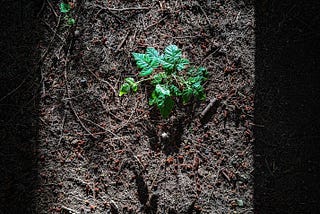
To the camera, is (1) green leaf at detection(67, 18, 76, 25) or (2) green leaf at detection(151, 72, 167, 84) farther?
(1) green leaf at detection(67, 18, 76, 25)

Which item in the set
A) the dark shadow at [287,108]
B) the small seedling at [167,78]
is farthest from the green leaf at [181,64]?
the dark shadow at [287,108]

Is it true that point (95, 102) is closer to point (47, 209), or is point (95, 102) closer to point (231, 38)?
point (47, 209)

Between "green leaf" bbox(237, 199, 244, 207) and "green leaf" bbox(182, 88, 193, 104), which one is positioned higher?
"green leaf" bbox(182, 88, 193, 104)

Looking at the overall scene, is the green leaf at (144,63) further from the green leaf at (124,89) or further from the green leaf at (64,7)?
the green leaf at (64,7)

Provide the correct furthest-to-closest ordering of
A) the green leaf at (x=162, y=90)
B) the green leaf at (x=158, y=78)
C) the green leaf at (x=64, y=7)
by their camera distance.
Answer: the green leaf at (x=64, y=7)
the green leaf at (x=158, y=78)
the green leaf at (x=162, y=90)

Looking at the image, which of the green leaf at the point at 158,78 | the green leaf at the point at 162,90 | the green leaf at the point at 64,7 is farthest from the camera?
the green leaf at the point at 64,7

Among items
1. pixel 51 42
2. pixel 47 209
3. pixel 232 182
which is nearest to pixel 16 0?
pixel 51 42

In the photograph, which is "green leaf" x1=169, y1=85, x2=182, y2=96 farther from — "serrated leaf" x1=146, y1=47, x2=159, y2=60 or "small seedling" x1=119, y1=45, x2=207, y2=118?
"serrated leaf" x1=146, y1=47, x2=159, y2=60

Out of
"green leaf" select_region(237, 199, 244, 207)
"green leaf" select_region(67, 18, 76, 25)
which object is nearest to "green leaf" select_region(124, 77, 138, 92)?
"green leaf" select_region(67, 18, 76, 25)
